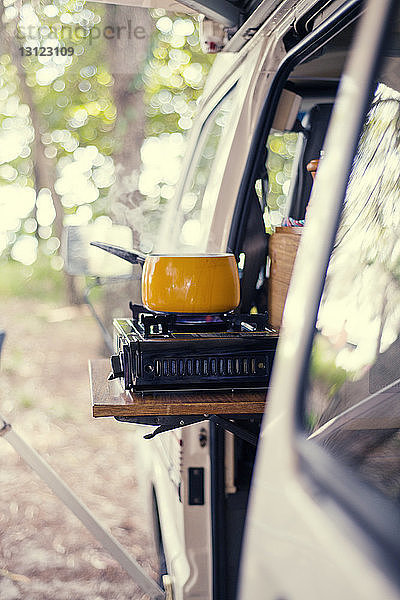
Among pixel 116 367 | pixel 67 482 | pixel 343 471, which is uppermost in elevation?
pixel 343 471

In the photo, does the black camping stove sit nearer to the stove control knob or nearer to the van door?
the stove control knob

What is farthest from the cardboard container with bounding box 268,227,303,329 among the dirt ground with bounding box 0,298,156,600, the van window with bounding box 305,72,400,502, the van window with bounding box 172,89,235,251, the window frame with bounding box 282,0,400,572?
the dirt ground with bounding box 0,298,156,600

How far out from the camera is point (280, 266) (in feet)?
6.06

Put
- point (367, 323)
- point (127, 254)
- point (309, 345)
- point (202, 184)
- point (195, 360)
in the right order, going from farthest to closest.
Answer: point (202, 184)
point (127, 254)
point (195, 360)
point (367, 323)
point (309, 345)

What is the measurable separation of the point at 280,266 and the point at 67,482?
3225 millimetres

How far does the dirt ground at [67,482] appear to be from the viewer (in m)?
3.21

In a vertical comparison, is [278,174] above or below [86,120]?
below

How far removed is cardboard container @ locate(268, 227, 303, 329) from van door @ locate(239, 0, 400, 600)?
0.62 metres

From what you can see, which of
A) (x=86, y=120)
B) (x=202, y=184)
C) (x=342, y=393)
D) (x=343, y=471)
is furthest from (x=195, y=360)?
(x=86, y=120)

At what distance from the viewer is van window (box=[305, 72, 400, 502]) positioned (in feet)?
2.77

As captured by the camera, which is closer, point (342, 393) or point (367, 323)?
point (342, 393)

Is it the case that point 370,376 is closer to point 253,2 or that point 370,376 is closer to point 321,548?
point 321,548

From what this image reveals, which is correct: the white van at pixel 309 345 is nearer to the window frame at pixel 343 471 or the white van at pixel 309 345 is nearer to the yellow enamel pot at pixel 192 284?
the window frame at pixel 343 471

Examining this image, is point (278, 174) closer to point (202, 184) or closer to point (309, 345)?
point (202, 184)
